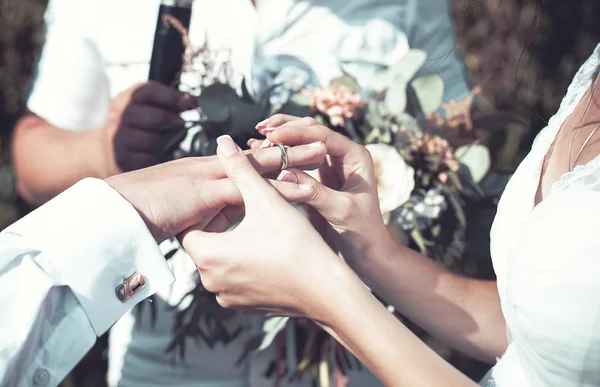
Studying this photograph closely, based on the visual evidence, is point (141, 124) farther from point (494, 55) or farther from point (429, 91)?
point (494, 55)

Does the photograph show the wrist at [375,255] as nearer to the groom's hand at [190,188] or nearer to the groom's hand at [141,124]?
the groom's hand at [190,188]

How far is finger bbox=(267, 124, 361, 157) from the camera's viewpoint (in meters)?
1.02

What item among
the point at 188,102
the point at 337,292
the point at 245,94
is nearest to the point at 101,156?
the point at 188,102

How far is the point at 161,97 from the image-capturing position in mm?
1333

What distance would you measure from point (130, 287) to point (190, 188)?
201 millimetres

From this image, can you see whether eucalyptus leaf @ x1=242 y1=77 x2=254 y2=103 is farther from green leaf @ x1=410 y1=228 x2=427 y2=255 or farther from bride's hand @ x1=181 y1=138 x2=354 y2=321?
green leaf @ x1=410 y1=228 x2=427 y2=255

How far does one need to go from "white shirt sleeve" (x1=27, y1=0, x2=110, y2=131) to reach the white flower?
87 cm

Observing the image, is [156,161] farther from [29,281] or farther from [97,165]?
[29,281]

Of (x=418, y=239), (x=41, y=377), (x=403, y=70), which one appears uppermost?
(x=403, y=70)

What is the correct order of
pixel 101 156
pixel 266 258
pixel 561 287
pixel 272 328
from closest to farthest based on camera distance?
pixel 561 287 < pixel 266 258 < pixel 272 328 < pixel 101 156

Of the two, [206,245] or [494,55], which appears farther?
[494,55]

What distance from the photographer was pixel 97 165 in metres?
1.51

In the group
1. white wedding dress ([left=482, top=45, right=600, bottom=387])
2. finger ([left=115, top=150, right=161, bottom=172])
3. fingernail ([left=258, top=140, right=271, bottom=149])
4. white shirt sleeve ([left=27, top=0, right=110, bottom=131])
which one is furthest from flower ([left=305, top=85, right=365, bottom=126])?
white shirt sleeve ([left=27, top=0, right=110, bottom=131])

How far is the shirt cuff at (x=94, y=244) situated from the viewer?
2.84ft
